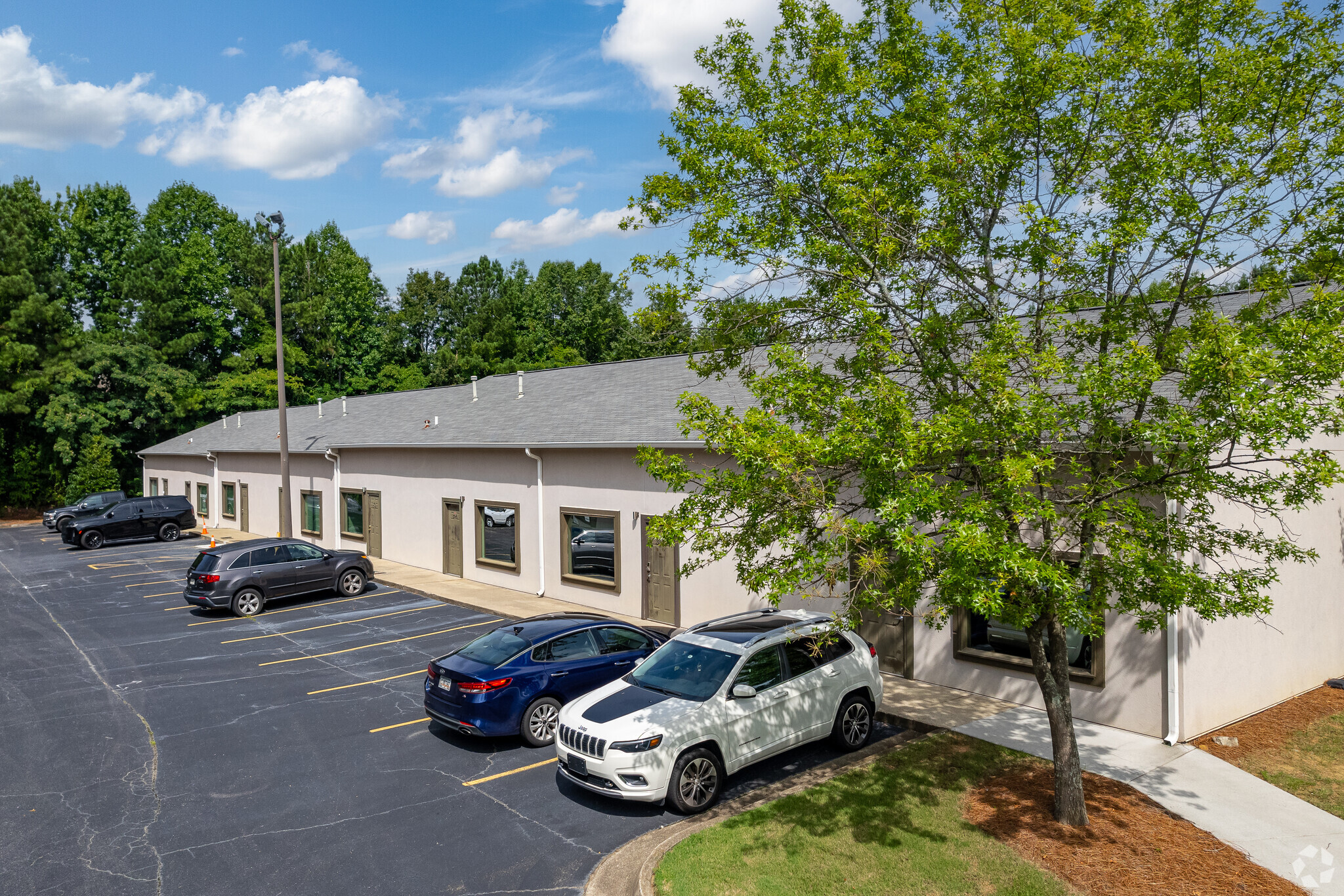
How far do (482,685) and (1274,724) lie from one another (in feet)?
33.4

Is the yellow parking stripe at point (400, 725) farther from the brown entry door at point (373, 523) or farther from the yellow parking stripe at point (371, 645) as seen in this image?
the brown entry door at point (373, 523)

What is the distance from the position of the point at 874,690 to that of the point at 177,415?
174 feet

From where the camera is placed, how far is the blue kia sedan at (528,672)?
986 cm

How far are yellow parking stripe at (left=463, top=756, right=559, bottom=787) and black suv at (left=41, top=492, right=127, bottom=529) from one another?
3523cm

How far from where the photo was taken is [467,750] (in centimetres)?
1012

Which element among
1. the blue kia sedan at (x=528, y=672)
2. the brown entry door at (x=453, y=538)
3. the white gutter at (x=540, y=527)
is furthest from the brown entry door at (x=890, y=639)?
the brown entry door at (x=453, y=538)

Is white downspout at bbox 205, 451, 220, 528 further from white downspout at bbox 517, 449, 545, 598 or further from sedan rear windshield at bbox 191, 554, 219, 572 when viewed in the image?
white downspout at bbox 517, 449, 545, 598

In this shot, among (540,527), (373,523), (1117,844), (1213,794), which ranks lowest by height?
(1213,794)

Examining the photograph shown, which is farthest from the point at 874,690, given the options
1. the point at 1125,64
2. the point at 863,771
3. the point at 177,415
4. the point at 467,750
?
the point at 177,415

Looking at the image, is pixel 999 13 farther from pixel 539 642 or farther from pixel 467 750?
pixel 467 750

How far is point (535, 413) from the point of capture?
71.5 feet

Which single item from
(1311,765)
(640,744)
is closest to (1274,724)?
(1311,765)

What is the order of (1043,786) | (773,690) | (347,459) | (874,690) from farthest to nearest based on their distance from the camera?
(347,459) → (874,690) → (773,690) → (1043,786)

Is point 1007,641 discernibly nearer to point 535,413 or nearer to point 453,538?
point 535,413
